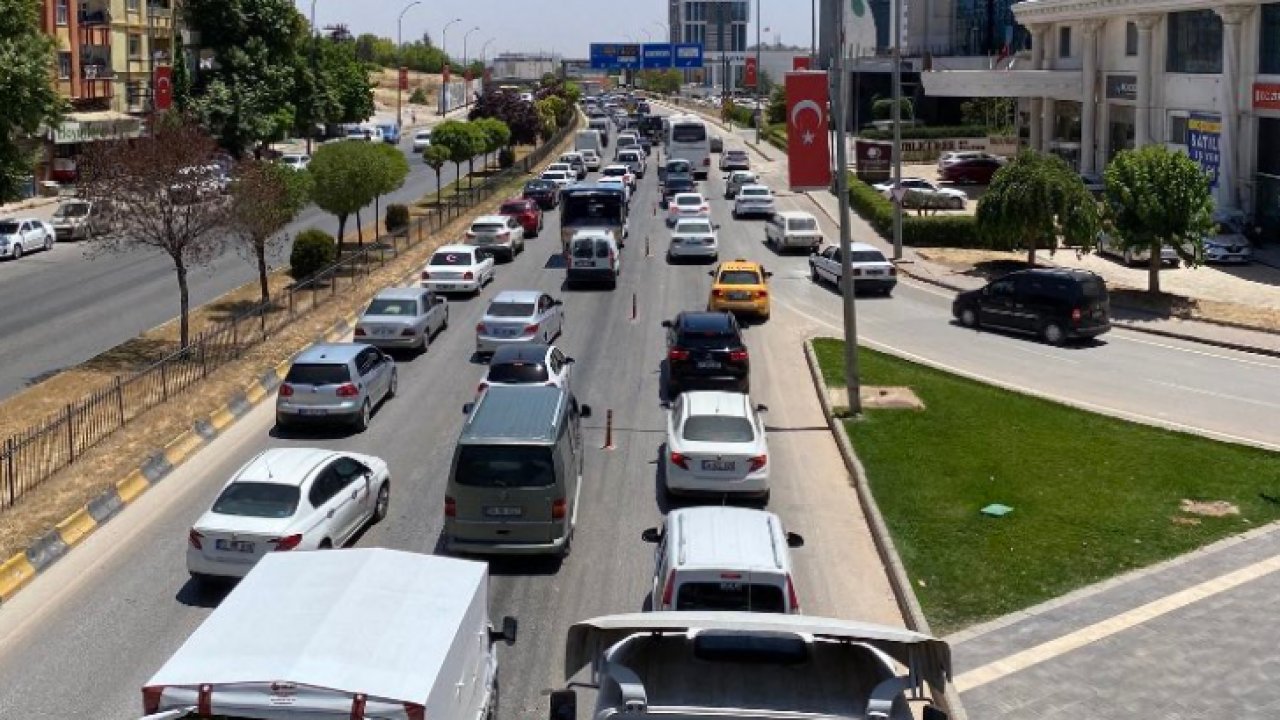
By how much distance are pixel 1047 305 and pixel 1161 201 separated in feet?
19.4

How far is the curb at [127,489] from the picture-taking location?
1767cm

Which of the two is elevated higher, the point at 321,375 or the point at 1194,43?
the point at 1194,43

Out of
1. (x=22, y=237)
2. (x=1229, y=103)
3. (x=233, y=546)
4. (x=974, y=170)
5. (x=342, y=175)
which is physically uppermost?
(x=1229, y=103)

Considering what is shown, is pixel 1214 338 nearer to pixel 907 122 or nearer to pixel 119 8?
pixel 119 8

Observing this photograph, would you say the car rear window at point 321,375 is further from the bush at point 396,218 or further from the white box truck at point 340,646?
the bush at point 396,218

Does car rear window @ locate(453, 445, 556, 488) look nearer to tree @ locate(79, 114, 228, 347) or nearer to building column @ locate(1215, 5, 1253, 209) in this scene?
tree @ locate(79, 114, 228, 347)

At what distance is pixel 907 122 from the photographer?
10712cm

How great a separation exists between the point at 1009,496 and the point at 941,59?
295ft

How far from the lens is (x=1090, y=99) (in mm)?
67062

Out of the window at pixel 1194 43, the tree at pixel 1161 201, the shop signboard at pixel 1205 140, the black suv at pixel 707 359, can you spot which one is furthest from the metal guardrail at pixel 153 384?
the window at pixel 1194 43

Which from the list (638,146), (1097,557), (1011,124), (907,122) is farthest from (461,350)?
(907,122)

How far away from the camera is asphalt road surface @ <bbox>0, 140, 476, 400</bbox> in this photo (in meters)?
32.3

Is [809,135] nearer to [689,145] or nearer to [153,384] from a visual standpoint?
[153,384]

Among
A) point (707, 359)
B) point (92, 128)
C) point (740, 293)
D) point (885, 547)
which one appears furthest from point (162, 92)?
point (885, 547)
